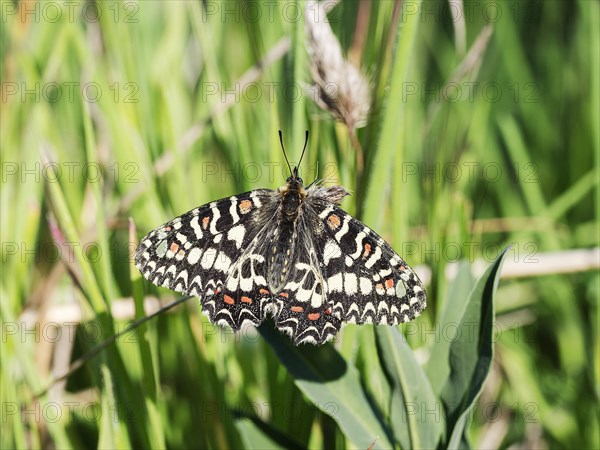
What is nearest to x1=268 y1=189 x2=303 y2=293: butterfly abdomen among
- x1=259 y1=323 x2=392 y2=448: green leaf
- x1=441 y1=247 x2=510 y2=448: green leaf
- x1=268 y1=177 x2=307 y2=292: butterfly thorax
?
x1=268 y1=177 x2=307 y2=292: butterfly thorax

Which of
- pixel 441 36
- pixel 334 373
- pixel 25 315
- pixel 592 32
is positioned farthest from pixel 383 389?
pixel 441 36

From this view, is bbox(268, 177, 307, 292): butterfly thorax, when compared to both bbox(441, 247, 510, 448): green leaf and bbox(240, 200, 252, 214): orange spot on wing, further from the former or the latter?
bbox(441, 247, 510, 448): green leaf

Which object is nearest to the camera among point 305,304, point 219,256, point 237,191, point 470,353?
point 470,353

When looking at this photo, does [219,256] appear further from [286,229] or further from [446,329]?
[446,329]

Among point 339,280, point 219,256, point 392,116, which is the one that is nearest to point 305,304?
point 339,280

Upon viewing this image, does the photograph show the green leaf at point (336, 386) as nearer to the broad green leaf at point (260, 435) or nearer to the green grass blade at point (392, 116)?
the broad green leaf at point (260, 435)

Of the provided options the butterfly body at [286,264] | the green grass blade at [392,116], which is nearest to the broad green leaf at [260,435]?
the butterfly body at [286,264]
